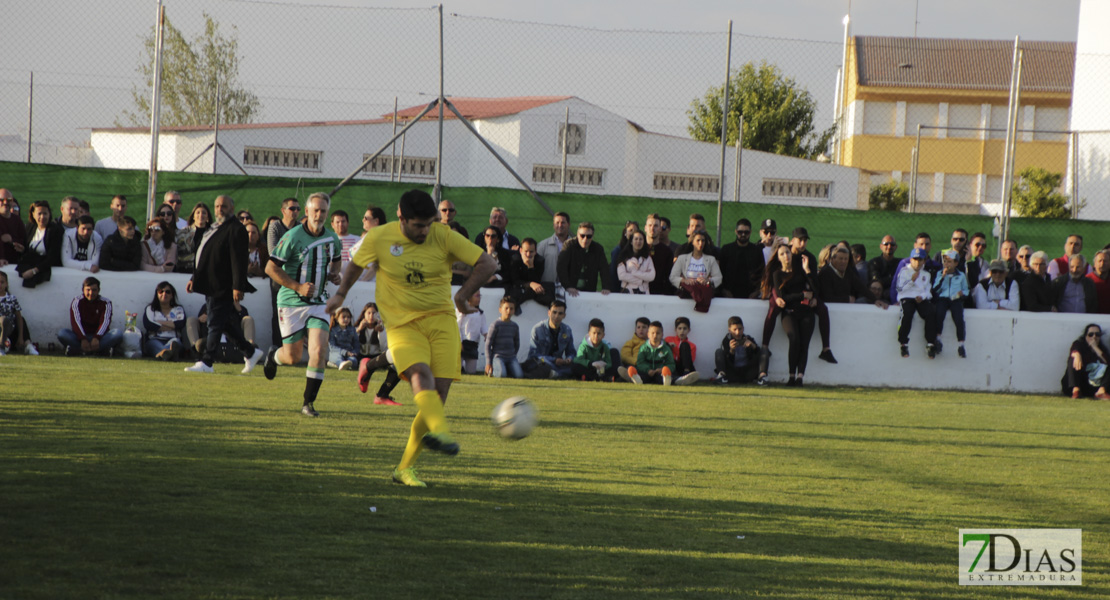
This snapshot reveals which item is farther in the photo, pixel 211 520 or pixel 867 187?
pixel 867 187

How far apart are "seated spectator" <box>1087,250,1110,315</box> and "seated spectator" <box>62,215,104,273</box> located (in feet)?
45.3

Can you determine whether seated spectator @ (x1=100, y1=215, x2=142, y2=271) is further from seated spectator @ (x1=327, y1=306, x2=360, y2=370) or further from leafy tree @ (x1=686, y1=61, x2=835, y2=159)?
leafy tree @ (x1=686, y1=61, x2=835, y2=159)

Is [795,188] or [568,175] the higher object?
[795,188]

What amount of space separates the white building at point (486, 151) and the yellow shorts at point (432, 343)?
9.73 metres

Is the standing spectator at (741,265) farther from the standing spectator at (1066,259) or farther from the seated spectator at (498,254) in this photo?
the standing spectator at (1066,259)

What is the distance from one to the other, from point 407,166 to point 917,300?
9.58 m

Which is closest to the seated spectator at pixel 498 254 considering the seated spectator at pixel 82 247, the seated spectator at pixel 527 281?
the seated spectator at pixel 527 281

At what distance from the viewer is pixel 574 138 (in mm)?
23656

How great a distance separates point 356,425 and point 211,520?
378 cm

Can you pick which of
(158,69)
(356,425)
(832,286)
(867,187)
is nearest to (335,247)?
(356,425)

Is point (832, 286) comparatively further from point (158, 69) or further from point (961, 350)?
point (158, 69)

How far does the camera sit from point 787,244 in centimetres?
1514

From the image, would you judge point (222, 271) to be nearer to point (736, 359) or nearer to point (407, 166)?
point (736, 359)

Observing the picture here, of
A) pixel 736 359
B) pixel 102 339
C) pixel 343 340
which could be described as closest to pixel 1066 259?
pixel 736 359
